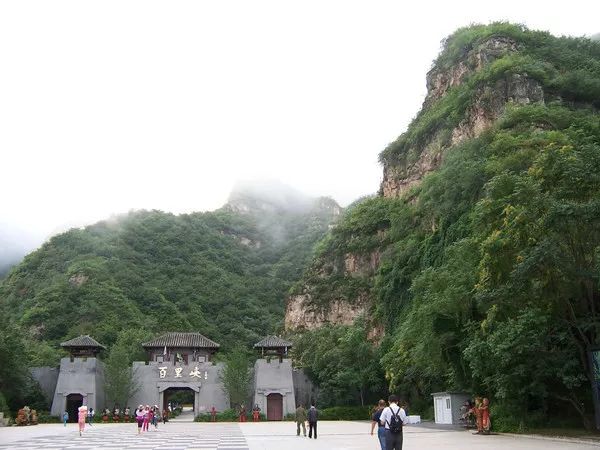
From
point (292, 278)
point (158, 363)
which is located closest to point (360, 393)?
point (158, 363)

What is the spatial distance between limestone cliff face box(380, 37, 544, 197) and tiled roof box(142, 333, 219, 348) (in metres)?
22.7

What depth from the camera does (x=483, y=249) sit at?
16953 mm

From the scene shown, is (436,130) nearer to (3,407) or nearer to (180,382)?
(180,382)

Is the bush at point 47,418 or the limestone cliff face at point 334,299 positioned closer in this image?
the bush at point 47,418

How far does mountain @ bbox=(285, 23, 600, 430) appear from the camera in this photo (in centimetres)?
1456

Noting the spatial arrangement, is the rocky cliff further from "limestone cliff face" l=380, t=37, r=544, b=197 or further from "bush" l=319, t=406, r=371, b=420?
"bush" l=319, t=406, r=371, b=420

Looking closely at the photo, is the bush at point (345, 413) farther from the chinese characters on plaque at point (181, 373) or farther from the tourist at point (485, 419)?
the tourist at point (485, 419)

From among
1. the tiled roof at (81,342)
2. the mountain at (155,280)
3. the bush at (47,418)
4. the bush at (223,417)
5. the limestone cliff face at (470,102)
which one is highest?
the limestone cliff face at (470,102)

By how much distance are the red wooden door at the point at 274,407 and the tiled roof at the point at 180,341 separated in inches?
252

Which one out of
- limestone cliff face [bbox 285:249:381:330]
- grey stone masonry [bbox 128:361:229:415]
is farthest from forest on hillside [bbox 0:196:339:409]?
grey stone masonry [bbox 128:361:229:415]

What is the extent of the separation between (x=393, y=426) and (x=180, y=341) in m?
34.0

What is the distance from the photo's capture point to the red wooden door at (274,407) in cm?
3709

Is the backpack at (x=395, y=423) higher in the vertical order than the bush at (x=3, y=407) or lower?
higher

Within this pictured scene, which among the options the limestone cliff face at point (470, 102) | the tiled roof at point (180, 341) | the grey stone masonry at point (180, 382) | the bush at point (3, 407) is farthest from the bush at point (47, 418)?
the limestone cliff face at point (470, 102)
